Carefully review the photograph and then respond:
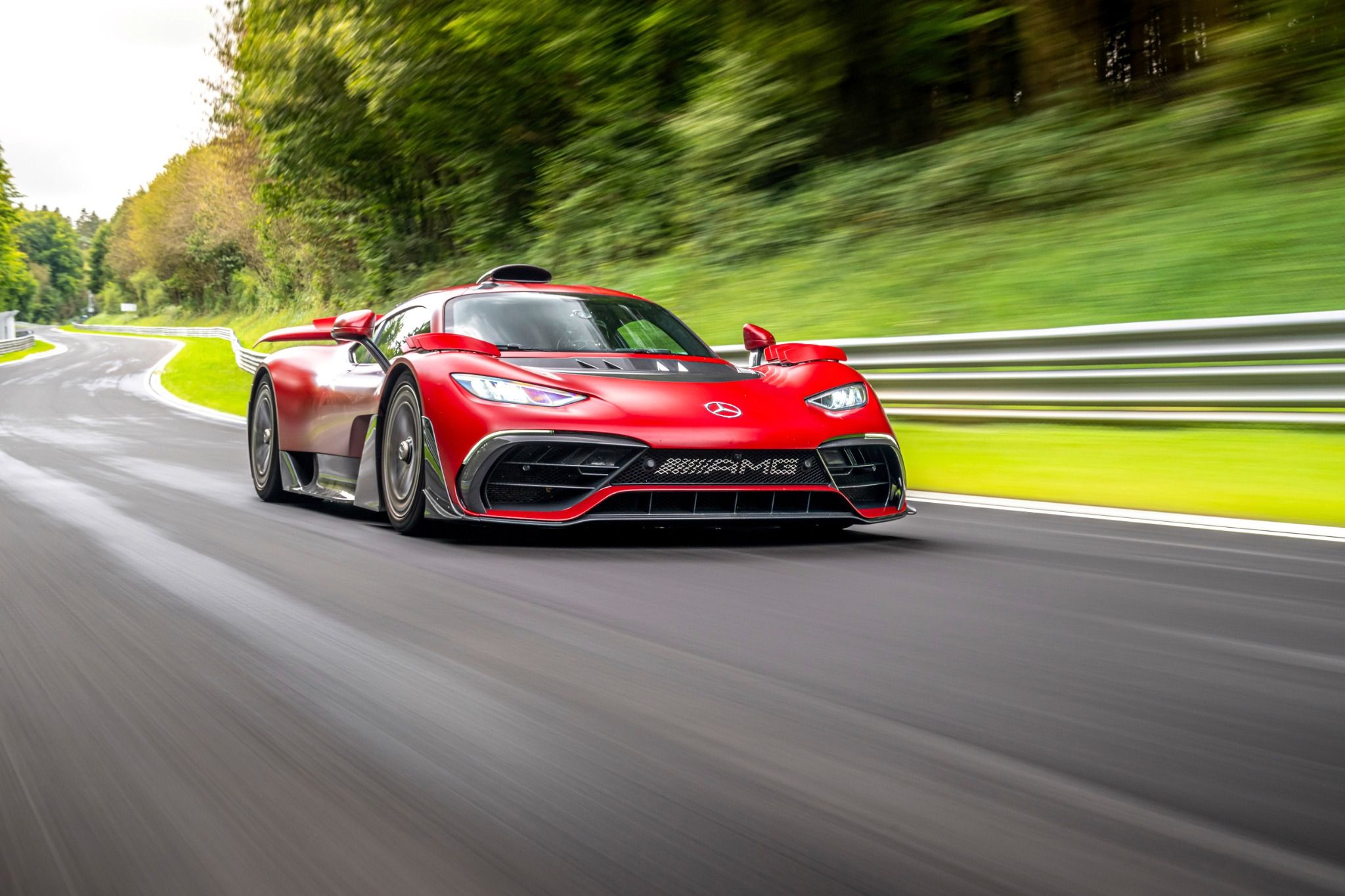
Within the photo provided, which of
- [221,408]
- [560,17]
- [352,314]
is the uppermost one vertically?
[560,17]

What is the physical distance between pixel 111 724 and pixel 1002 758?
1.86 metres

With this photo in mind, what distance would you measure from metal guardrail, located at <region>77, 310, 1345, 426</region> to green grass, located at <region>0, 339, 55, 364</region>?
4321 centimetres

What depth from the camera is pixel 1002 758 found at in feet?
8.38

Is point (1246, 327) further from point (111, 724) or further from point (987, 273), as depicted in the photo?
point (111, 724)

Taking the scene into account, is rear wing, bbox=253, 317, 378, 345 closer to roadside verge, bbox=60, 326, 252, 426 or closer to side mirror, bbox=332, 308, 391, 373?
side mirror, bbox=332, 308, 391, 373

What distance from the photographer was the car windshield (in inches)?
247

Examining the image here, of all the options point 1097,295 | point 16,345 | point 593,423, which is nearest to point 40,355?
point 16,345

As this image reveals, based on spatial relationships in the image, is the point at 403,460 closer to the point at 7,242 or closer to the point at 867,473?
the point at 867,473

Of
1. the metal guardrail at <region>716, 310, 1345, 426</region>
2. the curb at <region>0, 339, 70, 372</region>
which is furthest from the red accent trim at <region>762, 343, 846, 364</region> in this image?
the curb at <region>0, 339, 70, 372</region>

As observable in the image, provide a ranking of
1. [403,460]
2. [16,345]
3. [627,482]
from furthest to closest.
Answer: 1. [16,345]
2. [403,460]
3. [627,482]

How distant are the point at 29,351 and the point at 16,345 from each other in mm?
1552

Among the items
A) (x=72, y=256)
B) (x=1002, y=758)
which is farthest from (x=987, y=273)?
(x=72, y=256)

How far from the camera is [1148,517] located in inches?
252

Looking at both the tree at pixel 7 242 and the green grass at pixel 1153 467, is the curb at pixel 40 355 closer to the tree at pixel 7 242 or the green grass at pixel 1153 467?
the tree at pixel 7 242
